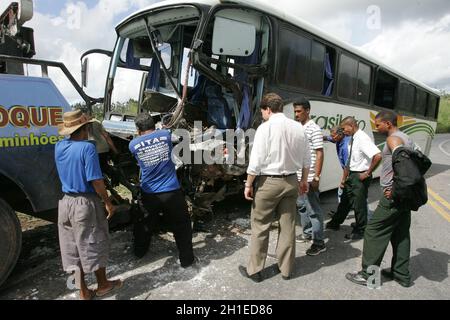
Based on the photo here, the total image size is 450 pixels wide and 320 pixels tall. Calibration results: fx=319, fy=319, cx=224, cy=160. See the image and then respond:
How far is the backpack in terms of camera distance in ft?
9.49

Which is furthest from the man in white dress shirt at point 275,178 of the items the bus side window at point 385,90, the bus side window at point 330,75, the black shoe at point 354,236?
the bus side window at point 385,90

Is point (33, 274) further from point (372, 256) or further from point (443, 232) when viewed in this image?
point (443, 232)

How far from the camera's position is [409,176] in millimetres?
2898

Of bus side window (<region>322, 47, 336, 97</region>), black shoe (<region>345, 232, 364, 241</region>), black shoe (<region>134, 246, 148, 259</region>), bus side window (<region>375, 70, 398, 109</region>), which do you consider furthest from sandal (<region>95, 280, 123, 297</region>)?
bus side window (<region>375, 70, 398, 109</region>)

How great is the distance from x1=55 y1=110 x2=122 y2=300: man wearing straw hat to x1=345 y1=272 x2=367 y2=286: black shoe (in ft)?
8.20

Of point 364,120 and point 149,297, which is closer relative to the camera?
point 149,297

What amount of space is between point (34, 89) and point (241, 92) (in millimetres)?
2402

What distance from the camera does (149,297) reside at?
3.02 meters

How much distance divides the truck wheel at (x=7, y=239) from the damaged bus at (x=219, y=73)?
1.45 meters

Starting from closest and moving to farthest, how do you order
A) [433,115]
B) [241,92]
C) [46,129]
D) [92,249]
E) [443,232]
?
[92,249] → [46,129] → [241,92] → [443,232] → [433,115]

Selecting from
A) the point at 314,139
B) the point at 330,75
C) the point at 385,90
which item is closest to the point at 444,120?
the point at 385,90

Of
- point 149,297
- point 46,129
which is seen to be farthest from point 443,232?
point 46,129

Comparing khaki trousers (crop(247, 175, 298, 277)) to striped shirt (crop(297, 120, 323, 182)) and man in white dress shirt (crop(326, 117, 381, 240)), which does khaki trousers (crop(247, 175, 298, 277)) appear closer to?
striped shirt (crop(297, 120, 323, 182))

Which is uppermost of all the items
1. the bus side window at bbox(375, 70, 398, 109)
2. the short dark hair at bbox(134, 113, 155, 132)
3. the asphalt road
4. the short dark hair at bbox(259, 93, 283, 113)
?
the bus side window at bbox(375, 70, 398, 109)
